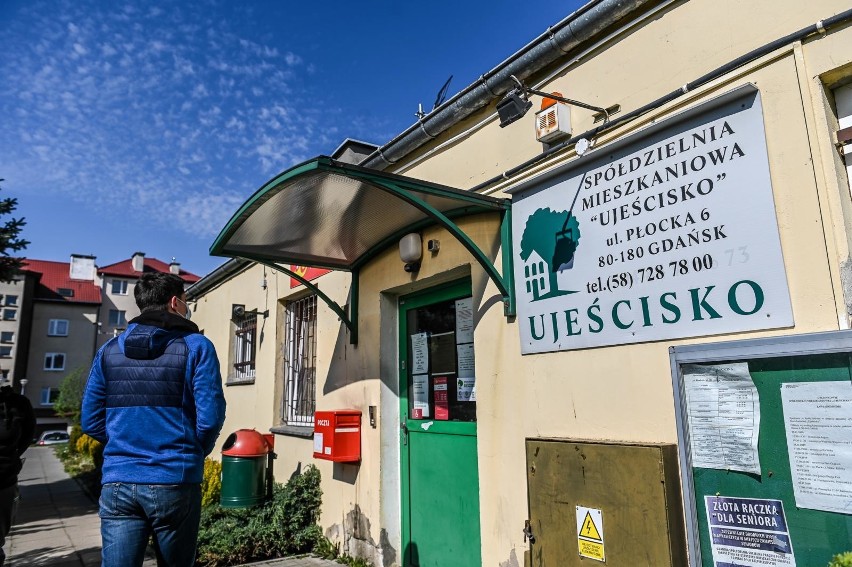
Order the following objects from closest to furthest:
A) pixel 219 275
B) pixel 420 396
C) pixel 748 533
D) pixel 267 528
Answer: pixel 748 533 → pixel 420 396 → pixel 267 528 → pixel 219 275

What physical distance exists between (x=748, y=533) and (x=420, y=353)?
2898mm

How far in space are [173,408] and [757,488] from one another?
2.58 metres

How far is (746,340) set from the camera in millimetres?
2408

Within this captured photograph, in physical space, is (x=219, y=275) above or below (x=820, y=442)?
above

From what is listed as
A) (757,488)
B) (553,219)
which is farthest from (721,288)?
(553,219)

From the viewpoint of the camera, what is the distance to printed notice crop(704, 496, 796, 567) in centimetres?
224

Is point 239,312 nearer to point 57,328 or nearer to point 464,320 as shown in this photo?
point 464,320

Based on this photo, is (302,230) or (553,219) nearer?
(553,219)

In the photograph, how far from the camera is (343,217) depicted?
4.59 metres

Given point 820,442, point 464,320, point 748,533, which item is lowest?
point 748,533

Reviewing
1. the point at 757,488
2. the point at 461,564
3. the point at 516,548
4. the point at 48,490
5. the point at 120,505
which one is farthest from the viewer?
the point at 48,490

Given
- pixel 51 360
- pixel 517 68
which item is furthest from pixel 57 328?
pixel 517 68

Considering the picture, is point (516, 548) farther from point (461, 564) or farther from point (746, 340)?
point (746, 340)

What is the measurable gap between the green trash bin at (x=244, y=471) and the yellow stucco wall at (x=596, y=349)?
0.67 meters
